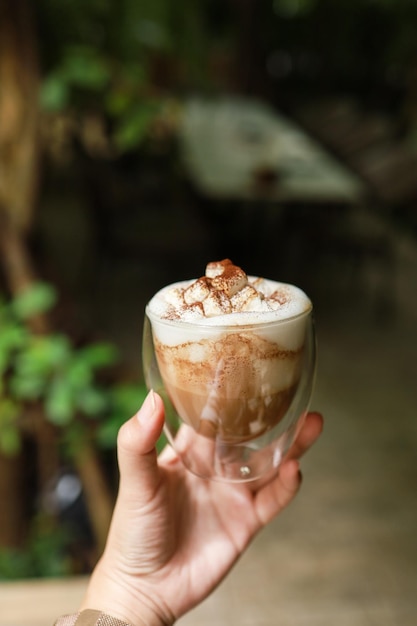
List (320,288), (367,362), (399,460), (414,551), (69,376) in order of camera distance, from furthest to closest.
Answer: (320,288)
(367,362)
(399,460)
(414,551)
(69,376)

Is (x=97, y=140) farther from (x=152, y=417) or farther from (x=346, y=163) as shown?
(x=152, y=417)

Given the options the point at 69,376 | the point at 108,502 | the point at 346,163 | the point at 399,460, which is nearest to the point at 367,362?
the point at 399,460

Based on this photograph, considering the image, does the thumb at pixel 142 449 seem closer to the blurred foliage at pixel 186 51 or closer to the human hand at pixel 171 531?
the human hand at pixel 171 531

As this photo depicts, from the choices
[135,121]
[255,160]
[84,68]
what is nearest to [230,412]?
[84,68]

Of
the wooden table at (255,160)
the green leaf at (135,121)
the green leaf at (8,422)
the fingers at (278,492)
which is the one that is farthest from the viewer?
the wooden table at (255,160)

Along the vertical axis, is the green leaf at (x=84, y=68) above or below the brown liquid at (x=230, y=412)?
above

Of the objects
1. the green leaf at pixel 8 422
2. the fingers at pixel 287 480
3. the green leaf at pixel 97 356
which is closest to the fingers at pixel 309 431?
the fingers at pixel 287 480

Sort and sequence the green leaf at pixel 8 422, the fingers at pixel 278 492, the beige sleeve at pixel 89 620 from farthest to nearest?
the green leaf at pixel 8 422
the fingers at pixel 278 492
the beige sleeve at pixel 89 620
